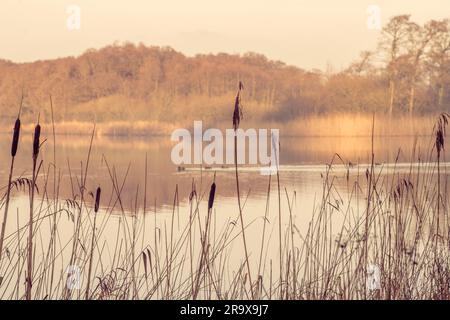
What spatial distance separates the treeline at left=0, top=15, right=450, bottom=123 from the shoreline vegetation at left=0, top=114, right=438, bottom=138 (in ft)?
1.12

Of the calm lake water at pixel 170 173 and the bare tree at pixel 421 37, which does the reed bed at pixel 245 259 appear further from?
the bare tree at pixel 421 37

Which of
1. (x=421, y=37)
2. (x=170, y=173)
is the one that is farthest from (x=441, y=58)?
(x=170, y=173)

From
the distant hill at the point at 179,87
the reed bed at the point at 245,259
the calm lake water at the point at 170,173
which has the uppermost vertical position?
the distant hill at the point at 179,87

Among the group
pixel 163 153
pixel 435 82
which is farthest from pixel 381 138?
pixel 163 153

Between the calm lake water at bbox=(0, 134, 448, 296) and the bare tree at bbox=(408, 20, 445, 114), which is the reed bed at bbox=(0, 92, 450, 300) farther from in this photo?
the bare tree at bbox=(408, 20, 445, 114)

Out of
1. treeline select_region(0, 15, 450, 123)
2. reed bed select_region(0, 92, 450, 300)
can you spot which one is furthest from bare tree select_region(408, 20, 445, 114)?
reed bed select_region(0, 92, 450, 300)

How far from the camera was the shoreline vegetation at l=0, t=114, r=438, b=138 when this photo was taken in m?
15.8

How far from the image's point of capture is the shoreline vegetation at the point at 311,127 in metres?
15.8

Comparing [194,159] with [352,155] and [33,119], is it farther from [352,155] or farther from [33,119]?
[33,119]

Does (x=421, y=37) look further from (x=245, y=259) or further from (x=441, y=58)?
(x=245, y=259)

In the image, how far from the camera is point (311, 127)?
704 inches

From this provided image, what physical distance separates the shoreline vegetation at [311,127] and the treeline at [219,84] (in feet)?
1.12

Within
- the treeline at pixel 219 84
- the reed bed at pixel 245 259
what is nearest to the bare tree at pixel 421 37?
the treeline at pixel 219 84
